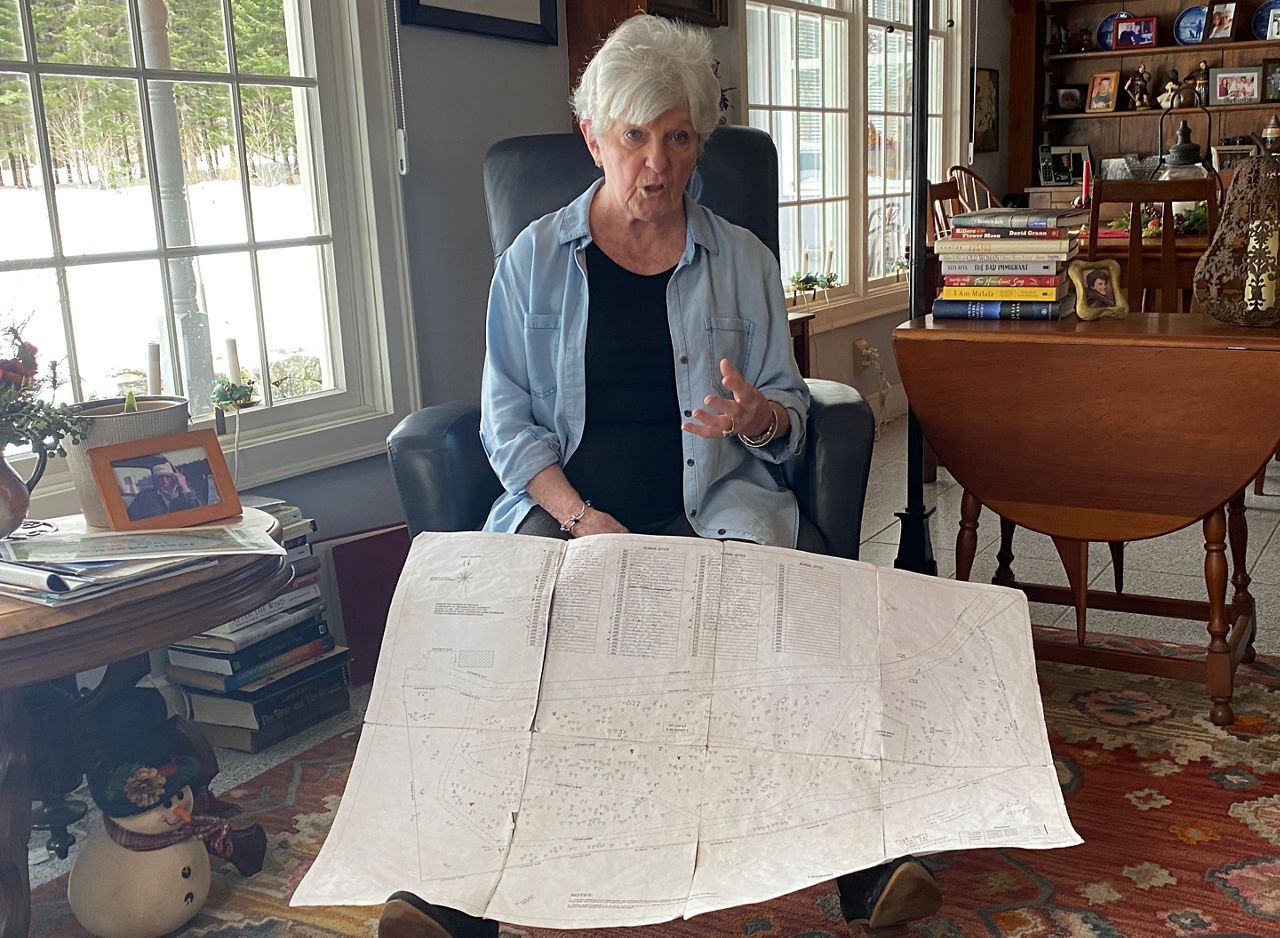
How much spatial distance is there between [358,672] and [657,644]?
136cm

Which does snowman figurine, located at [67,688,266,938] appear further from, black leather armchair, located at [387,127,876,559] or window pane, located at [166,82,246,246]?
window pane, located at [166,82,246,246]

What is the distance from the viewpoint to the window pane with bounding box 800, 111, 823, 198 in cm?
477

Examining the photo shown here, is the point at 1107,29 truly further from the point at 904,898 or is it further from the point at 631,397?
the point at 904,898

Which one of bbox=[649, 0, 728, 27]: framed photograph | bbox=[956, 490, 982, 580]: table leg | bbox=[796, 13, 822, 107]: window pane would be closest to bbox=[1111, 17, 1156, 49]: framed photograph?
bbox=[796, 13, 822, 107]: window pane

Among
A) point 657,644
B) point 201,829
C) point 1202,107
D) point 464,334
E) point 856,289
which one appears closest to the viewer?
point 657,644

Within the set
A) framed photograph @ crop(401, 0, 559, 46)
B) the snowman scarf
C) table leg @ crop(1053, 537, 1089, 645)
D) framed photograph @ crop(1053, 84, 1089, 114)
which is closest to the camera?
the snowman scarf

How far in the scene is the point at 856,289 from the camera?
5.23m

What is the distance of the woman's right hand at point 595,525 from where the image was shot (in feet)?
5.65

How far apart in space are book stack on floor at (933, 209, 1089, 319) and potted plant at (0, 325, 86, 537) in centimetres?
153

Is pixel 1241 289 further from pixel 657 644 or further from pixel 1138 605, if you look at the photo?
pixel 657 644

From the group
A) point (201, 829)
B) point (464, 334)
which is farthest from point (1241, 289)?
point (201, 829)

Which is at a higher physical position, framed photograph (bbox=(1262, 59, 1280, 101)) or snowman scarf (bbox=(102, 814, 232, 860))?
framed photograph (bbox=(1262, 59, 1280, 101))

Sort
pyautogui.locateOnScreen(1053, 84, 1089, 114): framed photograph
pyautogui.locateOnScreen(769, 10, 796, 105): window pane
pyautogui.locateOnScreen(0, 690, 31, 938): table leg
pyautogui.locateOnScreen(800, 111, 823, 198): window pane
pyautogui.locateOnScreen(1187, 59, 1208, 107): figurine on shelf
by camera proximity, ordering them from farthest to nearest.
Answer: pyautogui.locateOnScreen(1053, 84, 1089, 114): framed photograph < pyautogui.locateOnScreen(1187, 59, 1208, 107): figurine on shelf < pyautogui.locateOnScreen(800, 111, 823, 198): window pane < pyautogui.locateOnScreen(769, 10, 796, 105): window pane < pyautogui.locateOnScreen(0, 690, 31, 938): table leg

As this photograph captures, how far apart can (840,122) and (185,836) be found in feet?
13.6
